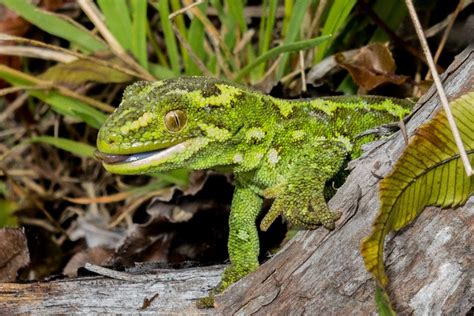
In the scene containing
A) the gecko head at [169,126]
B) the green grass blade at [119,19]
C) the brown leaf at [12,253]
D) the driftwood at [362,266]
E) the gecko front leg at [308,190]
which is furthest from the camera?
the green grass blade at [119,19]

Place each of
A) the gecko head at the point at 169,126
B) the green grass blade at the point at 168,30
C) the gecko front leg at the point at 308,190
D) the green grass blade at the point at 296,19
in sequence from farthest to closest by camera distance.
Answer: the green grass blade at the point at 168,30 < the green grass blade at the point at 296,19 < the gecko head at the point at 169,126 < the gecko front leg at the point at 308,190

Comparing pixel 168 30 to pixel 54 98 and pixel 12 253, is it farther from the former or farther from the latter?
pixel 12 253

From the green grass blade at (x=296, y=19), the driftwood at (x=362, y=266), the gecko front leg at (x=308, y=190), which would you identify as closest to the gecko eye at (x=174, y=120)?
the gecko front leg at (x=308, y=190)

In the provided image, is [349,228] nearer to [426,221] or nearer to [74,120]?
[426,221]

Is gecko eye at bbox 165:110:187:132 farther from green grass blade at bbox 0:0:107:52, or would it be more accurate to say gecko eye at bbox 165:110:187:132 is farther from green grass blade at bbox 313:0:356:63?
green grass blade at bbox 0:0:107:52

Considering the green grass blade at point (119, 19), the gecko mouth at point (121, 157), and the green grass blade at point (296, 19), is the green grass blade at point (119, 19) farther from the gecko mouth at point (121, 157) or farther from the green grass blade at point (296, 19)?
the gecko mouth at point (121, 157)

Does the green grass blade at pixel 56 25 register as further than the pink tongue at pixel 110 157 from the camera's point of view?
Yes

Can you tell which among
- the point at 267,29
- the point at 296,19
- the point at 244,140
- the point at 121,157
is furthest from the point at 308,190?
the point at 267,29
